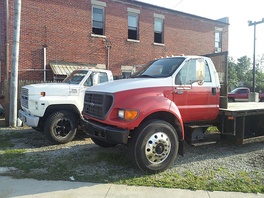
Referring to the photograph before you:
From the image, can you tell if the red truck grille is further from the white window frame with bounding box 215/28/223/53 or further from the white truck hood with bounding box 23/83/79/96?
the white window frame with bounding box 215/28/223/53

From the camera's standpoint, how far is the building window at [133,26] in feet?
56.6

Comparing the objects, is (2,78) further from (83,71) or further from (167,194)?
(167,194)

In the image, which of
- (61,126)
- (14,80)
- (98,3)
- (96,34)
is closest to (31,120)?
(61,126)

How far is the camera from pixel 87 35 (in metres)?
15.5

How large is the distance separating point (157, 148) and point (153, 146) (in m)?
0.11

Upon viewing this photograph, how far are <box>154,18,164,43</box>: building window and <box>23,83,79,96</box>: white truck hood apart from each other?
1230 centimetres

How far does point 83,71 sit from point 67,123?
5.59 feet

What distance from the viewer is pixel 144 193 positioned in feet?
13.4

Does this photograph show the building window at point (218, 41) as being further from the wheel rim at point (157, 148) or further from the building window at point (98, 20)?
the wheel rim at point (157, 148)

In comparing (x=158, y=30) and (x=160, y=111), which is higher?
(x=158, y=30)

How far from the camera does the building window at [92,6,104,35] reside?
15.8 metres

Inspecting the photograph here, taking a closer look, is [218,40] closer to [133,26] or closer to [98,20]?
[133,26]

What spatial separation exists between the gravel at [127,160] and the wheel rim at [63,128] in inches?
12.5

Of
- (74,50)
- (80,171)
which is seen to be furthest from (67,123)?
(74,50)
